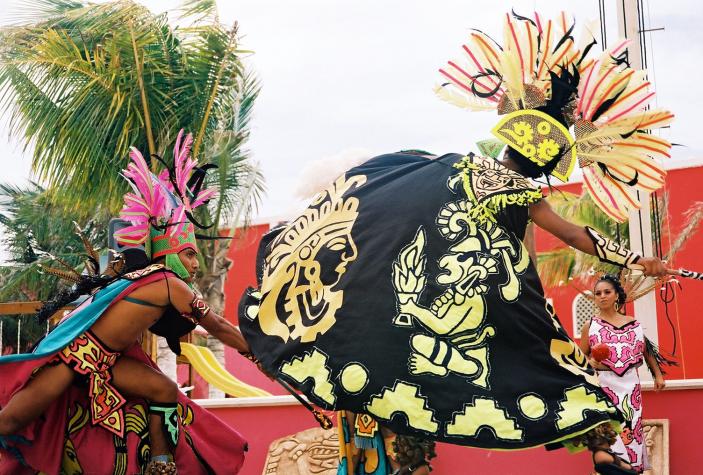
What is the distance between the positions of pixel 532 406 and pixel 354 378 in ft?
2.74

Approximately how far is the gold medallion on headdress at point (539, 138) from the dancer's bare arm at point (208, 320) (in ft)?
5.78

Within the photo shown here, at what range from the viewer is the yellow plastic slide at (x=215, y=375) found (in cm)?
1391

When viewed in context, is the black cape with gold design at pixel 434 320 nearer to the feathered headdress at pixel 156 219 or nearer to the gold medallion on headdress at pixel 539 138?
the gold medallion on headdress at pixel 539 138

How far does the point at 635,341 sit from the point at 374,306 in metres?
3.49

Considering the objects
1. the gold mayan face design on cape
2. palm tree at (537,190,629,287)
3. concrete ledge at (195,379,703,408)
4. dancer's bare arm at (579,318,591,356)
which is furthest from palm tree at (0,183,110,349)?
the gold mayan face design on cape

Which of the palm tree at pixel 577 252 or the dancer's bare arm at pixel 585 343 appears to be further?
the palm tree at pixel 577 252

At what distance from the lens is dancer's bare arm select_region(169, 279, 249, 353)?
5.42 m

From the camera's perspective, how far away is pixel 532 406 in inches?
180

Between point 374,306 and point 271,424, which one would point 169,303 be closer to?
point 374,306

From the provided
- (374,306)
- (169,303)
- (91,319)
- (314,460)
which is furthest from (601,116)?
(314,460)

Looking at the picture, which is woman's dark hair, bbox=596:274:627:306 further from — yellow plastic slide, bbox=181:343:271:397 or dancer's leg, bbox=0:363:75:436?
yellow plastic slide, bbox=181:343:271:397

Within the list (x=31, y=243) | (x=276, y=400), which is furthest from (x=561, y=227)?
(x=31, y=243)

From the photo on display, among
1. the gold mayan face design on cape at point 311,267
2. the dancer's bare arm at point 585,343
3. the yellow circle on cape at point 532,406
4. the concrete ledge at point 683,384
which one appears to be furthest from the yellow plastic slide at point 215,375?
the yellow circle on cape at point 532,406

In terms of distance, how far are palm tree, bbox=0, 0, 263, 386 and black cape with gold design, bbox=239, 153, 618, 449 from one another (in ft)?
27.9
